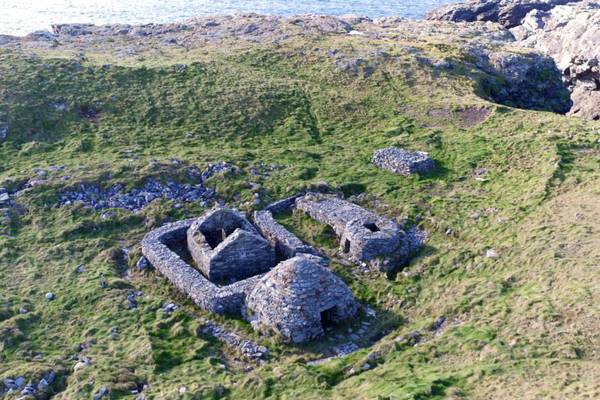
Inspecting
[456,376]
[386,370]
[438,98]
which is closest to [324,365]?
[386,370]

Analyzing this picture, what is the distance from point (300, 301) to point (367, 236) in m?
6.18

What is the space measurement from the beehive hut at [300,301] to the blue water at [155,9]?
95339 mm

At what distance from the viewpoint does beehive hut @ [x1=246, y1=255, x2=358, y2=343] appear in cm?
2092

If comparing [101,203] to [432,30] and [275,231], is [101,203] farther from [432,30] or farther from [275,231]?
[432,30]

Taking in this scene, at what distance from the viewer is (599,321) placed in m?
17.8

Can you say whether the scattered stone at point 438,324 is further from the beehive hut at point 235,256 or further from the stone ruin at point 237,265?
the beehive hut at point 235,256

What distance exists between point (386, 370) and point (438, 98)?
3082 cm

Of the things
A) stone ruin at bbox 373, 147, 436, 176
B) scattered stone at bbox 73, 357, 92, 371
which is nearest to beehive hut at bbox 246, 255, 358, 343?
scattered stone at bbox 73, 357, 92, 371

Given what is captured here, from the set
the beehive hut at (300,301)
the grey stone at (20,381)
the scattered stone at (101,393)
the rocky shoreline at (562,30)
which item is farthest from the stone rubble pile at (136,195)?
the rocky shoreline at (562,30)

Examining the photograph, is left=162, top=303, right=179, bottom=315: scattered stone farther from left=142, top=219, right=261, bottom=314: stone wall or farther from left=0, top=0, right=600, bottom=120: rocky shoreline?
left=0, top=0, right=600, bottom=120: rocky shoreline

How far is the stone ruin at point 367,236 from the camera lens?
84.2 feet

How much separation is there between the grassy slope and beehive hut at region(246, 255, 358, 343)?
0.81 metres

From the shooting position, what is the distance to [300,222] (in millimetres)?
30375

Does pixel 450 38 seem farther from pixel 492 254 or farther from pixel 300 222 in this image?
pixel 492 254
